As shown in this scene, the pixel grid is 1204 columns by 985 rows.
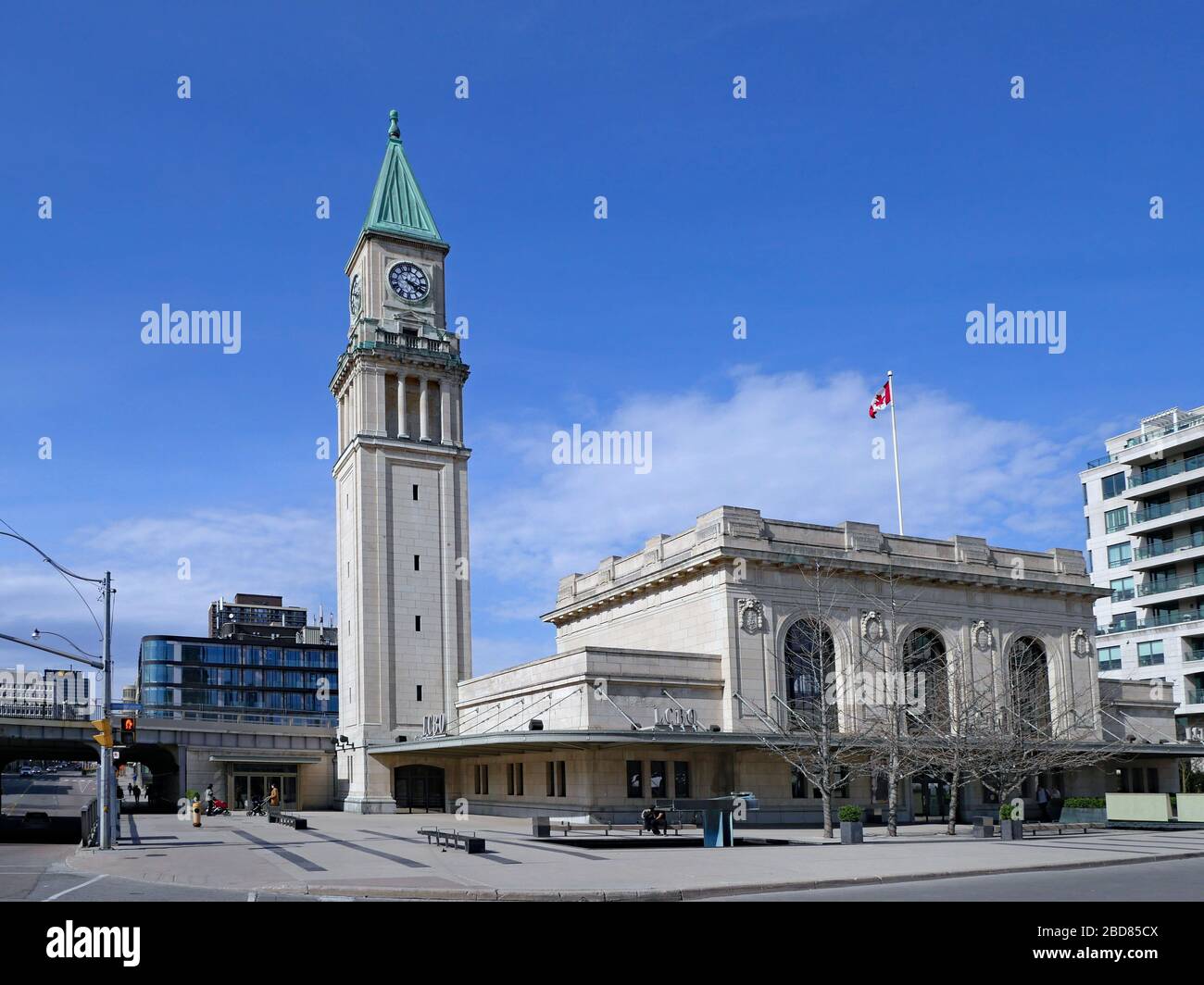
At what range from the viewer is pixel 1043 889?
2300 centimetres

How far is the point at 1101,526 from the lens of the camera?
305ft

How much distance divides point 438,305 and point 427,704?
82.5 ft

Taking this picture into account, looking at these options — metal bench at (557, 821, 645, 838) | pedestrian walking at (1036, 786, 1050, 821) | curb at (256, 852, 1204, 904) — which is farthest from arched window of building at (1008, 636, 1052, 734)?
curb at (256, 852, 1204, 904)

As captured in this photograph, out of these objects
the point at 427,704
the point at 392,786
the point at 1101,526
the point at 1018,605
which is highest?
the point at 1101,526

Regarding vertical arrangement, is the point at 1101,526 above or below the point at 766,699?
above

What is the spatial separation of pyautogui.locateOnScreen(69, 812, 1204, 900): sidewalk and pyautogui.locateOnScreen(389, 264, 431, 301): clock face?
1514 inches

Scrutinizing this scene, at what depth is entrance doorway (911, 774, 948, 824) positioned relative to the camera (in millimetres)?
55344

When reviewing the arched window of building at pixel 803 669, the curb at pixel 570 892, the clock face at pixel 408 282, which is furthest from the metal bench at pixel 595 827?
the clock face at pixel 408 282

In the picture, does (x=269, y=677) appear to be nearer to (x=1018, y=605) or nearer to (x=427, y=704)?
(x=427, y=704)

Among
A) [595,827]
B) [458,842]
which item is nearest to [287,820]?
[595,827]

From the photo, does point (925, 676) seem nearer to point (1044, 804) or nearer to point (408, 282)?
point (1044, 804)

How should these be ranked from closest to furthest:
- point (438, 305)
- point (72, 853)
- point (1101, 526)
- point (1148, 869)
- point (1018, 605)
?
point (1148, 869), point (72, 853), point (1018, 605), point (438, 305), point (1101, 526)

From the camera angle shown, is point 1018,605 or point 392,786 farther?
point 392,786

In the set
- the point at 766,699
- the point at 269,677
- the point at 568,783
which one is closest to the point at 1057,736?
the point at 766,699
